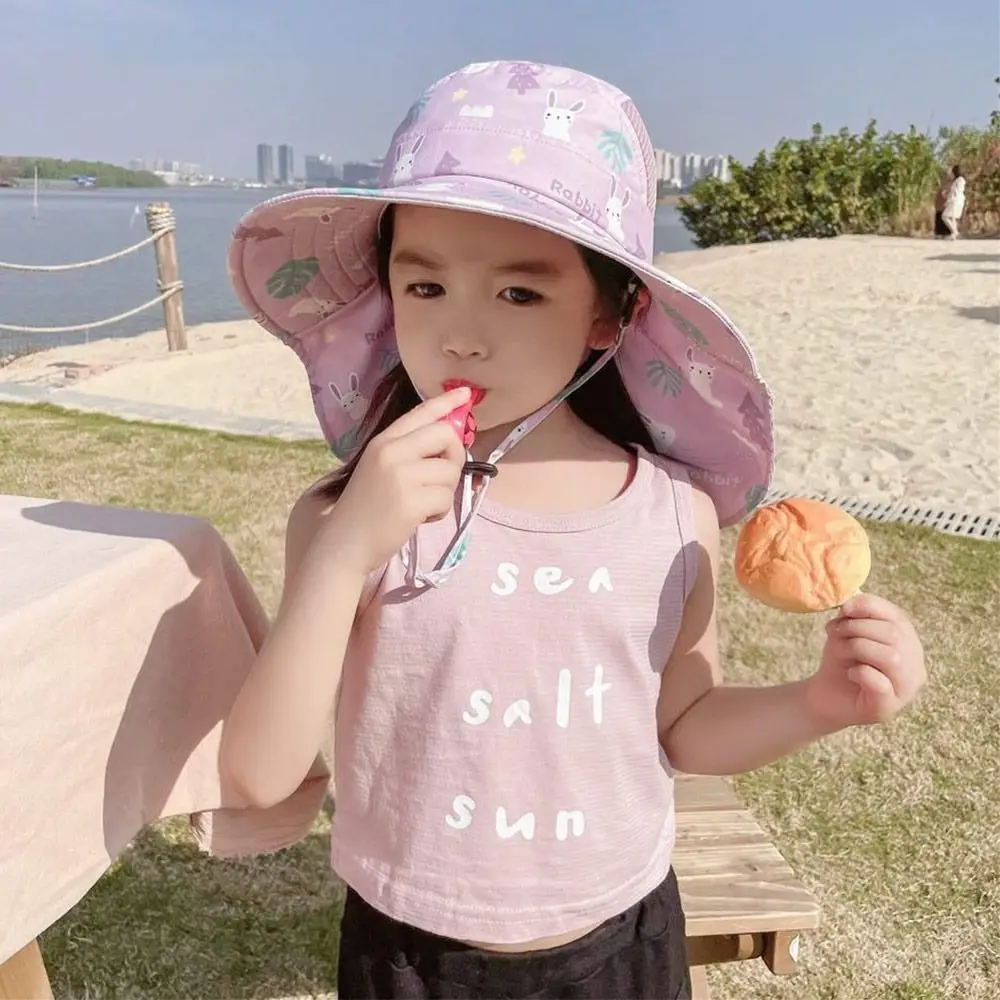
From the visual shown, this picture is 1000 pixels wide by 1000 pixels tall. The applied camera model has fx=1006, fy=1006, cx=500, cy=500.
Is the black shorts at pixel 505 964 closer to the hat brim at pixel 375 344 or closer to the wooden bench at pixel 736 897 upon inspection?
the wooden bench at pixel 736 897

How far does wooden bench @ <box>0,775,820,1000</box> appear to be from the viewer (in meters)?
2.16

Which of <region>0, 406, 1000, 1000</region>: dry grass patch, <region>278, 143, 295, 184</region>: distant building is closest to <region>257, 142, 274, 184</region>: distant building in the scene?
<region>278, 143, 295, 184</region>: distant building

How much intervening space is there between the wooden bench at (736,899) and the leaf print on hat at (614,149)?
61.4 inches

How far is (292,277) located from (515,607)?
731mm

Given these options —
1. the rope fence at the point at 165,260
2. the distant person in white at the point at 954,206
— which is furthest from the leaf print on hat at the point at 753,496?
the distant person in white at the point at 954,206

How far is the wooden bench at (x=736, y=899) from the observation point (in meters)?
2.16

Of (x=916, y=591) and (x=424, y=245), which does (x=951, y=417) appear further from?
(x=424, y=245)

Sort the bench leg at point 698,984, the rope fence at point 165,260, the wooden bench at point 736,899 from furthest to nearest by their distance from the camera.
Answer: the rope fence at point 165,260
the bench leg at point 698,984
the wooden bench at point 736,899

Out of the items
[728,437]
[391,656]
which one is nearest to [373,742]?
[391,656]

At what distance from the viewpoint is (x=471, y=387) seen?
1.38m

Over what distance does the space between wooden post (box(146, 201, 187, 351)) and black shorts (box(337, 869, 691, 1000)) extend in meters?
10.0

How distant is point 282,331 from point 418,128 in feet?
1.66

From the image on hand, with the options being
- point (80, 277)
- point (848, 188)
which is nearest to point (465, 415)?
point (80, 277)

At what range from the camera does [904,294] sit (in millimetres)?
12398
